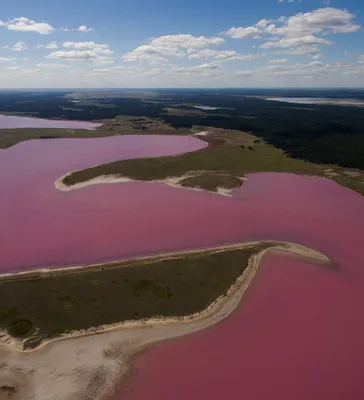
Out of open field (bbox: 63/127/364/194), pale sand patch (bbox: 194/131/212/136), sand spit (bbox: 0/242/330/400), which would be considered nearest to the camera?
sand spit (bbox: 0/242/330/400)

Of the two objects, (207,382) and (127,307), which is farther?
(127,307)

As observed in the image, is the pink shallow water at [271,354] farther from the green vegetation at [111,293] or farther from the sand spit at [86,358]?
the green vegetation at [111,293]

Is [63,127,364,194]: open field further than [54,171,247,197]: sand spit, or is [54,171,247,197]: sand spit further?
[63,127,364,194]: open field

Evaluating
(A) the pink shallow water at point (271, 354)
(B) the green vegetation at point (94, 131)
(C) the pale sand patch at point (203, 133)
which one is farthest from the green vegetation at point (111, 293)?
(C) the pale sand patch at point (203, 133)

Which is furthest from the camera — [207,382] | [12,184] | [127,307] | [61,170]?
[61,170]

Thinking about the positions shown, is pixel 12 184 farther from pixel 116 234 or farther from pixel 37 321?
pixel 37 321

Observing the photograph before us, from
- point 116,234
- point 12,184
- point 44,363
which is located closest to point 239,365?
point 44,363

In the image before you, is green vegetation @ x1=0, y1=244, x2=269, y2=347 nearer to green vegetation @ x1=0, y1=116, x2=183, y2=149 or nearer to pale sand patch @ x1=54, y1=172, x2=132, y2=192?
pale sand patch @ x1=54, y1=172, x2=132, y2=192

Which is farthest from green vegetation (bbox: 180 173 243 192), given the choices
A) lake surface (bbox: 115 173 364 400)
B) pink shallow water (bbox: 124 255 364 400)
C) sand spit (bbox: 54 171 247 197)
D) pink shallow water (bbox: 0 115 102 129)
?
pink shallow water (bbox: 0 115 102 129)
